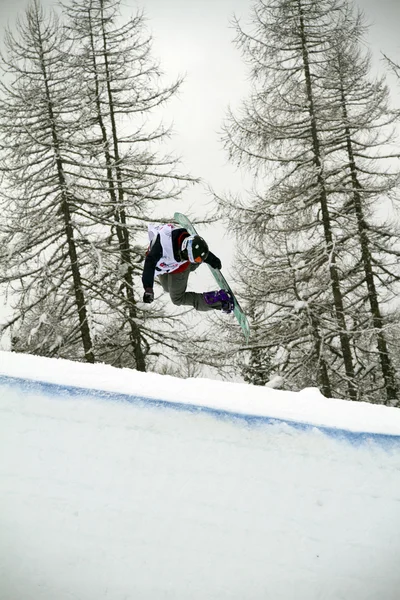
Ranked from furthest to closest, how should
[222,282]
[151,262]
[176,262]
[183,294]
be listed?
[222,282]
[183,294]
[176,262]
[151,262]

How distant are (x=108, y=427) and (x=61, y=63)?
355 inches

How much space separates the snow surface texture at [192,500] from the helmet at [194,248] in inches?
74.5

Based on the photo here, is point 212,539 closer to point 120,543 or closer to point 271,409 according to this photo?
point 120,543

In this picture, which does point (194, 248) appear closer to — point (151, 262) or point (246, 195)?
point (151, 262)

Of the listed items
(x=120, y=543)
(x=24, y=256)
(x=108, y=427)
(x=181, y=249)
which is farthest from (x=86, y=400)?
(x=24, y=256)

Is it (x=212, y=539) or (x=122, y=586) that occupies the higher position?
(x=212, y=539)

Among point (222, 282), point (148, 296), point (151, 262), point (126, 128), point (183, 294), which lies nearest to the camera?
point (148, 296)

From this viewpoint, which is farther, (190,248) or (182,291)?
(182,291)

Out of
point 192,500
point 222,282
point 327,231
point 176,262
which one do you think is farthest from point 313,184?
point 192,500

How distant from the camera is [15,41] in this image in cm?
855

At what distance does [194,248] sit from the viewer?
443cm

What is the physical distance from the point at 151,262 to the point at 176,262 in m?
0.30

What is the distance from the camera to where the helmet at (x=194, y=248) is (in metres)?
4.43

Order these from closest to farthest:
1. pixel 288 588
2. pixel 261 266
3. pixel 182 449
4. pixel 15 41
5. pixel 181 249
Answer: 1. pixel 288 588
2. pixel 182 449
3. pixel 181 249
4. pixel 15 41
5. pixel 261 266
